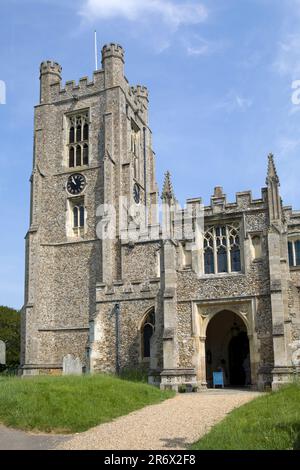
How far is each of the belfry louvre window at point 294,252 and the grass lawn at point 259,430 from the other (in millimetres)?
16571

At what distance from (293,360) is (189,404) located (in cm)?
659

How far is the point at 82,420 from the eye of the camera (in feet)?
42.0

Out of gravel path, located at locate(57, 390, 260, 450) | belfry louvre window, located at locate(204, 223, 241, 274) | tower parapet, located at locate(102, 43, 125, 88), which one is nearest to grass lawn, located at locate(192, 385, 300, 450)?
gravel path, located at locate(57, 390, 260, 450)

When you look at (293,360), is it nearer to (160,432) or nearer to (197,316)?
(197,316)

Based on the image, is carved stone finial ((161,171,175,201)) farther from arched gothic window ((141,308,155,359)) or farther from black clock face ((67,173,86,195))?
black clock face ((67,173,86,195))

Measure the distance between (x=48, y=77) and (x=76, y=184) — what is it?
29.4 feet

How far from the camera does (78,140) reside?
38.3m

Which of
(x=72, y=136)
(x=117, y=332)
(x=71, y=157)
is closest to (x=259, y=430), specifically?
(x=117, y=332)

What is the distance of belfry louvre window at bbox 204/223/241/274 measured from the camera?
24734mm

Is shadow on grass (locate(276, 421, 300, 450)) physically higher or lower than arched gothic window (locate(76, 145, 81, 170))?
lower

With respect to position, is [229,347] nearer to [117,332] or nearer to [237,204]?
[117,332]

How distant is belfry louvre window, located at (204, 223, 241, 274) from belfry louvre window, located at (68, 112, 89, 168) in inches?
574

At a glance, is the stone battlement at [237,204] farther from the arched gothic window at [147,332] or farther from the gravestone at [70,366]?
the gravestone at [70,366]

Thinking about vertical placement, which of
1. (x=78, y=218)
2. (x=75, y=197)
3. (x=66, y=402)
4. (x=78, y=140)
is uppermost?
(x=78, y=140)
